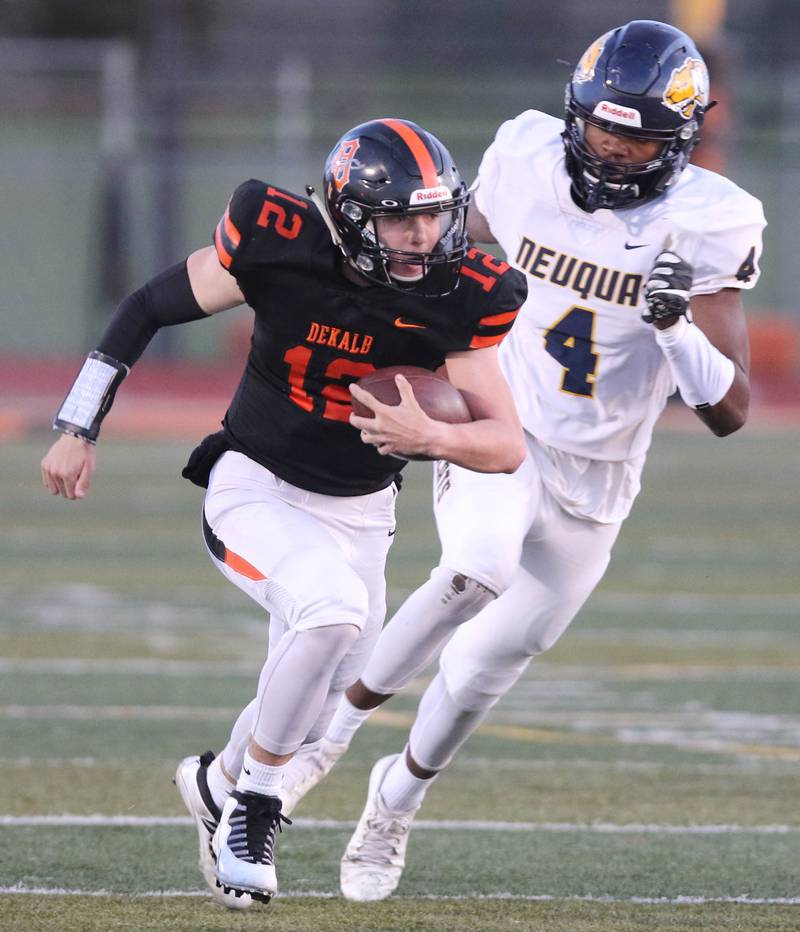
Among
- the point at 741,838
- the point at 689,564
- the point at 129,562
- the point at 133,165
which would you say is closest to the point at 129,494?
the point at 129,562

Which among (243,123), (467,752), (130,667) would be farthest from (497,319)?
(243,123)

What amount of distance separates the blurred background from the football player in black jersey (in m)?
14.0

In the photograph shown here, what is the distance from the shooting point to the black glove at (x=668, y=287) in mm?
3812

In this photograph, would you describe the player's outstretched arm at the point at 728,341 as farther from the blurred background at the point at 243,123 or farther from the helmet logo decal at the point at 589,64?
Answer: the blurred background at the point at 243,123

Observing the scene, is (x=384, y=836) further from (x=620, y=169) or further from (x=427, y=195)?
(x=620, y=169)

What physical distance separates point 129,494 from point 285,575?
8.46 metres

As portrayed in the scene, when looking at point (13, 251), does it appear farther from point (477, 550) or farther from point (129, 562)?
point (477, 550)

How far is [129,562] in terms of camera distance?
9422 mm

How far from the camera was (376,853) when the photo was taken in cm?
413

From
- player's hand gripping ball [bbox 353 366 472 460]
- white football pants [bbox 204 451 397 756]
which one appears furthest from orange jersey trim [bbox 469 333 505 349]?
white football pants [bbox 204 451 397 756]

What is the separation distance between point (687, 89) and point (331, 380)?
3.74ft

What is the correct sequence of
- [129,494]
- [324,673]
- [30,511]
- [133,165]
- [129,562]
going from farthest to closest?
[133,165]
[129,494]
[30,511]
[129,562]
[324,673]

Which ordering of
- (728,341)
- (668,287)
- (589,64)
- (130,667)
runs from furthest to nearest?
(130,667) → (589,64) → (728,341) → (668,287)

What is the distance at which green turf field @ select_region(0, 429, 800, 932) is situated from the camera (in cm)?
393
